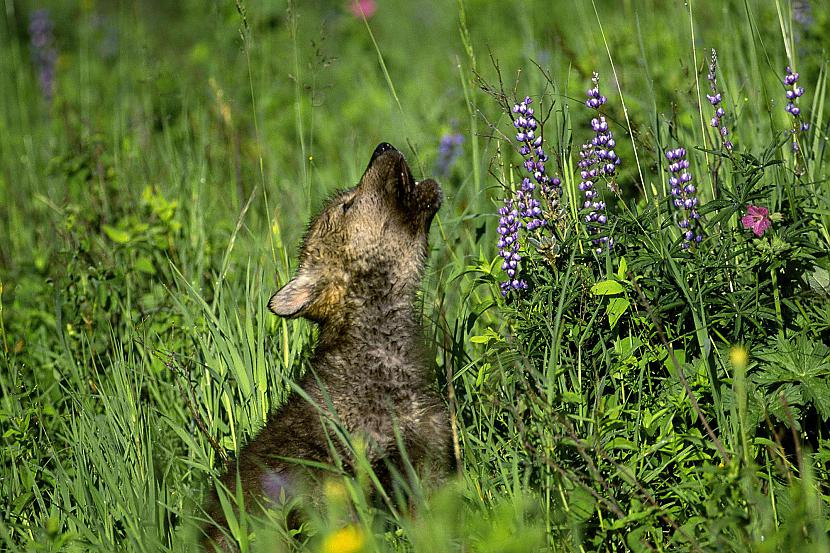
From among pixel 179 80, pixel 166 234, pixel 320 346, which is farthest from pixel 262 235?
pixel 179 80

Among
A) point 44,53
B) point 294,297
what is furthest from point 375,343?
point 44,53

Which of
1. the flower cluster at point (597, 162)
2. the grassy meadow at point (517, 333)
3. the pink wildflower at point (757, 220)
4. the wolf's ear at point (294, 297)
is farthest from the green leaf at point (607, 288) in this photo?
the wolf's ear at point (294, 297)

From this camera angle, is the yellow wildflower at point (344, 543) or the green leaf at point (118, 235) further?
the green leaf at point (118, 235)

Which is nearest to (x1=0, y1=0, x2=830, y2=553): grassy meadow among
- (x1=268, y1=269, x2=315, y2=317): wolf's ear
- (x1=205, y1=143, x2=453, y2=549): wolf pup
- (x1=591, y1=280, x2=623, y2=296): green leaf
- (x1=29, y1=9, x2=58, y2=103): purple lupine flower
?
(x1=591, y1=280, x2=623, y2=296): green leaf

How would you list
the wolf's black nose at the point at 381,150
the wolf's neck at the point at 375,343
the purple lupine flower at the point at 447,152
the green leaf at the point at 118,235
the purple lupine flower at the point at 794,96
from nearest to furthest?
the purple lupine flower at the point at 794,96
the wolf's neck at the point at 375,343
the wolf's black nose at the point at 381,150
the green leaf at the point at 118,235
the purple lupine flower at the point at 447,152

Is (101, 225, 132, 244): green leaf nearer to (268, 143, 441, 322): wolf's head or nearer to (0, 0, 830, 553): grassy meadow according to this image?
(0, 0, 830, 553): grassy meadow

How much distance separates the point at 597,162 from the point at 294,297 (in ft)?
4.18

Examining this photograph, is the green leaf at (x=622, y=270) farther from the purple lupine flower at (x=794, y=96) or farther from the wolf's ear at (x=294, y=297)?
the wolf's ear at (x=294, y=297)

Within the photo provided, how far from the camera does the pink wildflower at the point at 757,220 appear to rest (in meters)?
3.36

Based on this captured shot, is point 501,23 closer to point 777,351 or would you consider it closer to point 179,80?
point 179,80

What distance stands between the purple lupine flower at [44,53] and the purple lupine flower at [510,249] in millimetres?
5677

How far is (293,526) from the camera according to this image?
10.7ft

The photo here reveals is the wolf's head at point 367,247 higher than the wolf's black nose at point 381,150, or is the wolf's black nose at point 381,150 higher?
the wolf's black nose at point 381,150

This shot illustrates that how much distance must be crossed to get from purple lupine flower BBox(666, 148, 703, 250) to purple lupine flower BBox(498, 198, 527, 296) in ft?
1.85
